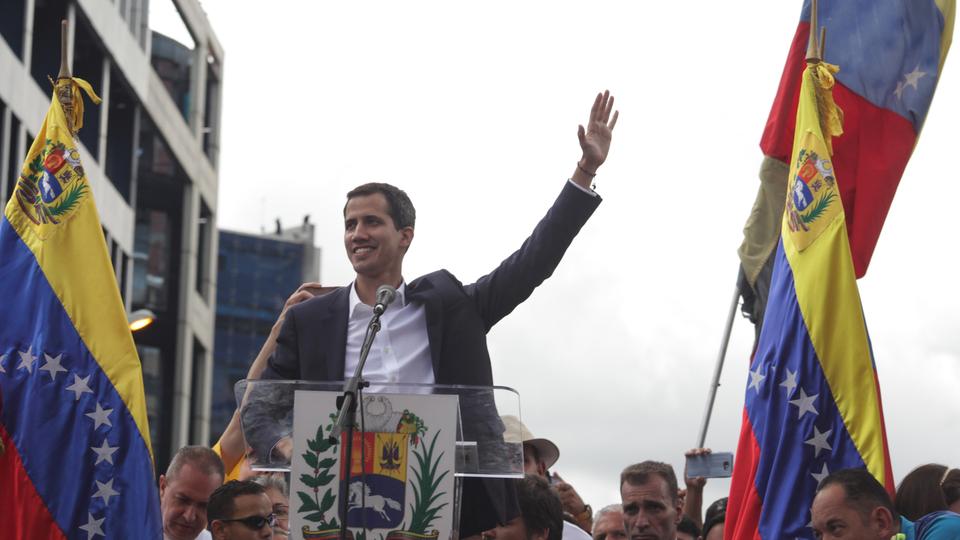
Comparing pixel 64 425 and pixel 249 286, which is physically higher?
pixel 249 286

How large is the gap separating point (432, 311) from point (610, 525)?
9.70 feet

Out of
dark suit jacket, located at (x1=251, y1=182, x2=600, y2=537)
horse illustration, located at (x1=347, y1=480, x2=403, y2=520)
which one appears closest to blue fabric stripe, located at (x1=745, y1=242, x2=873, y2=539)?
dark suit jacket, located at (x1=251, y1=182, x2=600, y2=537)

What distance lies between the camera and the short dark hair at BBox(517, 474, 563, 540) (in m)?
8.66

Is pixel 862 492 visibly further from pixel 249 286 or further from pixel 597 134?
pixel 249 286

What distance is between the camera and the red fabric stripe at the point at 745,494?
846cm

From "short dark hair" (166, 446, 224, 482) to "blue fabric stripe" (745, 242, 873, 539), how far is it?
2.65 meters

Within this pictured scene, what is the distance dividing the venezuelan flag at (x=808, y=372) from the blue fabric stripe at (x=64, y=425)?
2.84m

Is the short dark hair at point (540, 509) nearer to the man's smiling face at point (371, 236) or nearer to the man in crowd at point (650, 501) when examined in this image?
the man in crowd at point (650, 501)

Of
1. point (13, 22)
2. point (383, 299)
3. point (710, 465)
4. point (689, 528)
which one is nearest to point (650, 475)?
point (689, 528)

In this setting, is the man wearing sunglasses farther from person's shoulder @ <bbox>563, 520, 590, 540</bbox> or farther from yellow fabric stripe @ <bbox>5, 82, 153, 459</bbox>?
person's shoulder @ <bbox>563, 520, 590, 540</bbox>

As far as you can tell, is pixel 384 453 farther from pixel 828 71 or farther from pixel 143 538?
pixel 828 71

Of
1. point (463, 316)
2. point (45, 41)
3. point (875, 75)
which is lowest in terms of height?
point (463, 316)

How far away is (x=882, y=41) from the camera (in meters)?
10.8

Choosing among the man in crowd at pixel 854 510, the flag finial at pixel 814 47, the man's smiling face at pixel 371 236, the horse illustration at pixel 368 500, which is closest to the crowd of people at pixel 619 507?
the man in crowd at pixel 854 510
